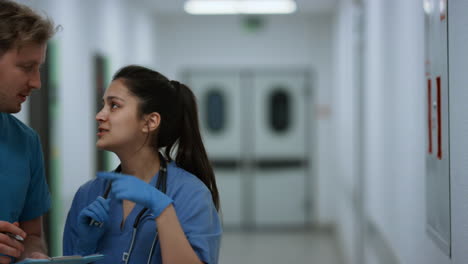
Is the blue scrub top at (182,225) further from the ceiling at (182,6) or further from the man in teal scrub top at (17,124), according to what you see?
the ceiling at (182,6)

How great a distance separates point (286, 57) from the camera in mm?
7715

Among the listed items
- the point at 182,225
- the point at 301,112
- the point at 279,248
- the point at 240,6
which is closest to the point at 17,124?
the point at 182,225

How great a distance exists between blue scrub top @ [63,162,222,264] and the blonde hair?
1.87 ft

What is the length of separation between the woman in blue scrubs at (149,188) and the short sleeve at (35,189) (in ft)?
0.38

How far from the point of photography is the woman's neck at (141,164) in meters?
1.85

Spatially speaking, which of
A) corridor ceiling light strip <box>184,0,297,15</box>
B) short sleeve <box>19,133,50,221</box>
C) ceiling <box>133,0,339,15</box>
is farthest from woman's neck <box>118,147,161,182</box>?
ceiling <box>133,0,339,15</box>

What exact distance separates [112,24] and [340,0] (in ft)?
8.57

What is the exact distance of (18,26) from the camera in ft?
5.27

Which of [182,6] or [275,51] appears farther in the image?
[275,51]

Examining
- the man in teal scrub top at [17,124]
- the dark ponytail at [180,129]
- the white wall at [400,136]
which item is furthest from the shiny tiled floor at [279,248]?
the man in teal scrub top at [17,124]

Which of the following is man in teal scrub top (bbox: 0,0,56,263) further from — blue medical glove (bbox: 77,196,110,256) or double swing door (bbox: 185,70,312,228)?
double swing door (bbox: 185,70,312,228)

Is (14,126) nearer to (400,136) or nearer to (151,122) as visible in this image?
(151,122)

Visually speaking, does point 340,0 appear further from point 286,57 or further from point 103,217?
point 103,217

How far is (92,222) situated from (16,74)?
49 cm
